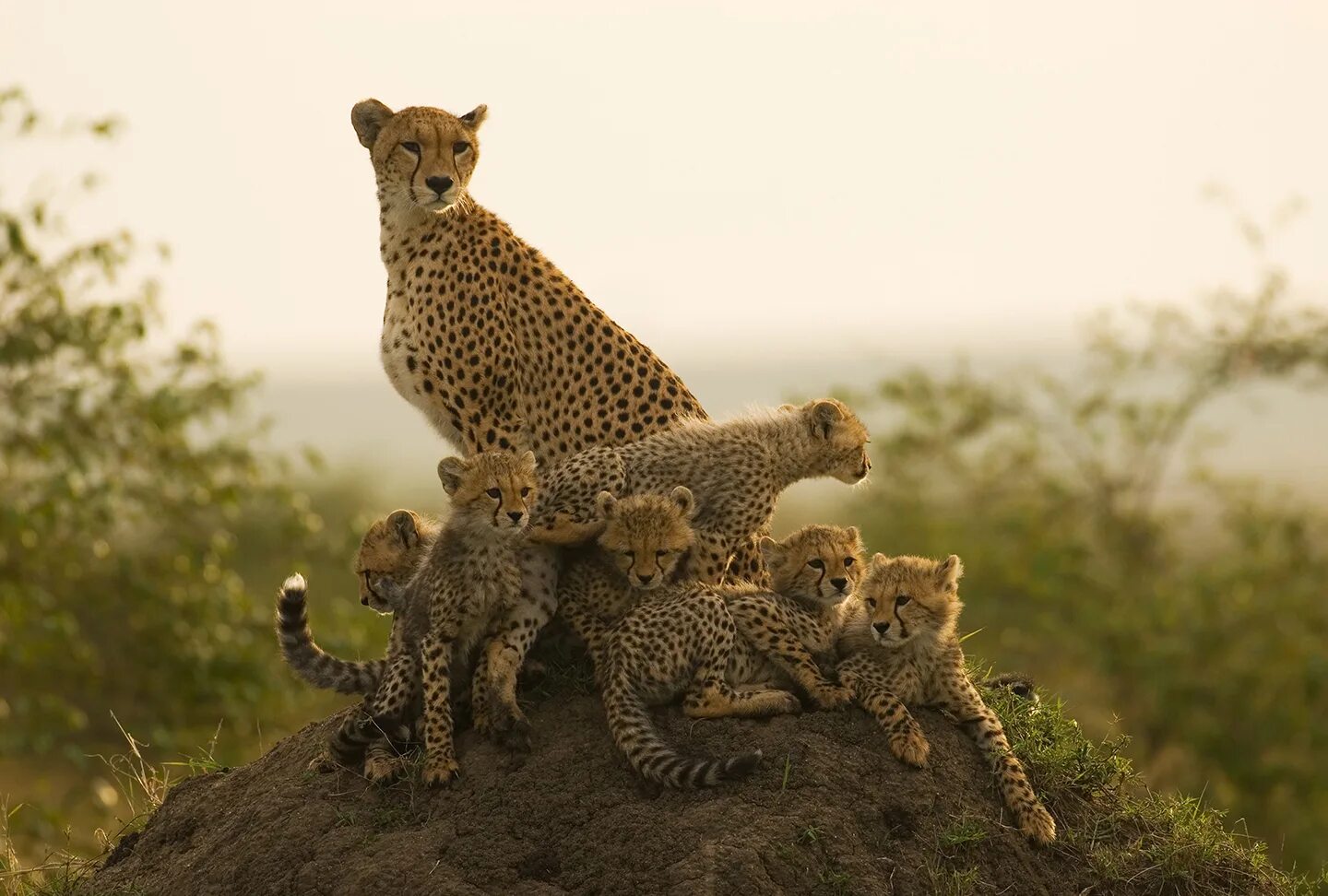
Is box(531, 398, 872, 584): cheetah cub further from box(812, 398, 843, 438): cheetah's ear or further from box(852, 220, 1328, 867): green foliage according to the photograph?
box(852, 220, 1328, 867): green foliage

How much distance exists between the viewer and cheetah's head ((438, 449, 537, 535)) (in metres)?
4.56

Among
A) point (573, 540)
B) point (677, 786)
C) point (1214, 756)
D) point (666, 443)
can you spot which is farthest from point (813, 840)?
point (1214, 756)

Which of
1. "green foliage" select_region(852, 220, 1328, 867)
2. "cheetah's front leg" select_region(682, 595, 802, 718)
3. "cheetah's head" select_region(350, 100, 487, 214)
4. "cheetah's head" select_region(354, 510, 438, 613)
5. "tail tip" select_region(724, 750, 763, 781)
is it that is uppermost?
"cheetah's head" select_region(350, 100, 487, 214)

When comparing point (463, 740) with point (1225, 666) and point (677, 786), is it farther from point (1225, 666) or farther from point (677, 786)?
point (1225, 666)

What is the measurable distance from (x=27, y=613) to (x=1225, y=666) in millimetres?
8480

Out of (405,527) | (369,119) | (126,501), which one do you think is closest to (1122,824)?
(405,527)

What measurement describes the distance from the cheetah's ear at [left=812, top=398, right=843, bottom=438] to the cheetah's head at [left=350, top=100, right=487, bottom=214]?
4.28 feet

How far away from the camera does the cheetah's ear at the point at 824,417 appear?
5406mm

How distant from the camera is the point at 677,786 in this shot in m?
4.23

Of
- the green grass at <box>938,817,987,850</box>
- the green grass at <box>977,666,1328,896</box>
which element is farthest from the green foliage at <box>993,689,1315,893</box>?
the green grass at <box>938,817,987,850</box>

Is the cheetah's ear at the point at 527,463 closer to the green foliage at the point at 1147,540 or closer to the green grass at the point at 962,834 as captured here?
the green grass at the point at 962,834

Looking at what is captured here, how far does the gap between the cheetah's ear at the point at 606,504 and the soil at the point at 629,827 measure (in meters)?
0.46

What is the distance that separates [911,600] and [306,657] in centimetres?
169

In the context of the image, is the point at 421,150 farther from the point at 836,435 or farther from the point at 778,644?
the point at 778,644
